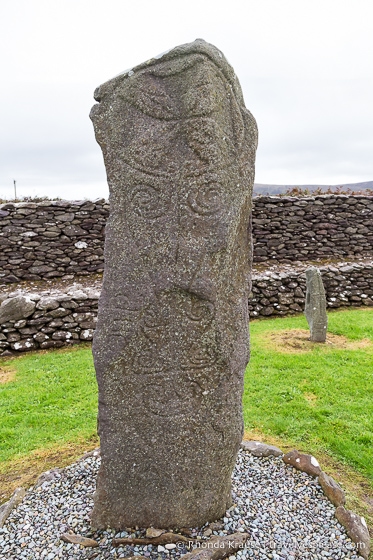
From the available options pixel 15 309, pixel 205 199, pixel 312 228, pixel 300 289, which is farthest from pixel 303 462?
pixel 312 228

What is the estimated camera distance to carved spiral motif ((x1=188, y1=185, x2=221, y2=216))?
3.06m

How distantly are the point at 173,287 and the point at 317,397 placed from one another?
4.44 m

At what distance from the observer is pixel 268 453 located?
4.67 meters

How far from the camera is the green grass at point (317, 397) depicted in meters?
5.32

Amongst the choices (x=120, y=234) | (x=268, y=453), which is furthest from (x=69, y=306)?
(x=120, y=234)

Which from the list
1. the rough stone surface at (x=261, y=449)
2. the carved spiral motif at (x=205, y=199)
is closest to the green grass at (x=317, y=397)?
the rough stone surface at (x=261, y=449)

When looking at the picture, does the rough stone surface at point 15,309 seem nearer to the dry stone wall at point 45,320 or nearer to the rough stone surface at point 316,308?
the dry stone wall at point 45,320

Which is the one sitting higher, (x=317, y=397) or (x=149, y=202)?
(x=149, y=202)

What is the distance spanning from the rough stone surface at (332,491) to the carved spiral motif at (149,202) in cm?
297

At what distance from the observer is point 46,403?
662cm

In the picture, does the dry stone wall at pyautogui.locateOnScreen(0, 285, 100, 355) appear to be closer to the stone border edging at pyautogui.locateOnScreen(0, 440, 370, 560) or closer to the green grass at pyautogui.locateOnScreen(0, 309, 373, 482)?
the green grass at pyautogui.locateOnScreen(0, 309, 373, 482)

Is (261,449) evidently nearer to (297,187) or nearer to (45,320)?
(45,320)

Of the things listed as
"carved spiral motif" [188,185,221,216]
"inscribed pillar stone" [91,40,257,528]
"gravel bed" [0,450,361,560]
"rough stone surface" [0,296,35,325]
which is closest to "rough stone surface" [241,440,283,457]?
"gravel bed" [0,450,361,560]

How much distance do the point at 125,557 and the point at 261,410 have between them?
3.43 metres
